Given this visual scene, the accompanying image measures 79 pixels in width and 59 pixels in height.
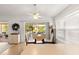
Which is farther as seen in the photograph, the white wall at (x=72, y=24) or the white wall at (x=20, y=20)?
the white wall at (x=20, y=20)

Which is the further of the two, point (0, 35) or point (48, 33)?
point (48, 33)

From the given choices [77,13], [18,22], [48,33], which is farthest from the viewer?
[48,33]

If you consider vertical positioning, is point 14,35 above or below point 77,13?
below

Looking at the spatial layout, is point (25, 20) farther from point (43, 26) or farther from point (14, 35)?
point (43, 26)

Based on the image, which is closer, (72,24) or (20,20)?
(72,24)

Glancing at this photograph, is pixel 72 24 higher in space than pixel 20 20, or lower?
lower

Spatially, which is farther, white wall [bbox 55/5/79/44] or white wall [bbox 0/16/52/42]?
white wall [bbox 0/16/52/42]

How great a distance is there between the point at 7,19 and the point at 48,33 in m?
3.68

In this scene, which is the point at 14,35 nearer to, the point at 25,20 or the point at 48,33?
the point at 25,20
